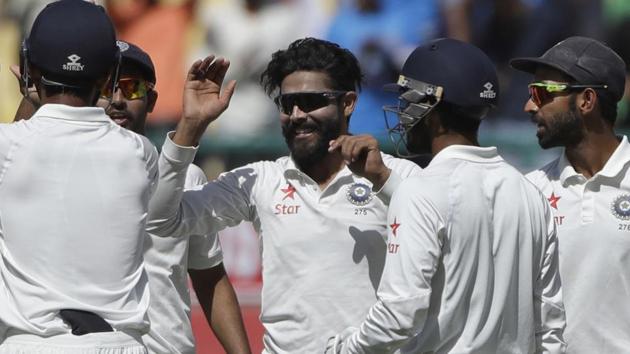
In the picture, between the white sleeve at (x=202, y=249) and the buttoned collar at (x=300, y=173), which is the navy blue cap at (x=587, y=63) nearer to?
the buttoned collar at (x=300, y=173)

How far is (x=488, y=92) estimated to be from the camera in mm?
4809

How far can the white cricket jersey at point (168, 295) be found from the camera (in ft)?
18.6

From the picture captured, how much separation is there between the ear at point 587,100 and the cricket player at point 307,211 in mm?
801

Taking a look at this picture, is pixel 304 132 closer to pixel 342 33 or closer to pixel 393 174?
pixel 393 174

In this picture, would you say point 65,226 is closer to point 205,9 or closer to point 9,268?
point 9,268

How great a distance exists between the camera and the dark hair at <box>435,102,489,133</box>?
15.7 feet

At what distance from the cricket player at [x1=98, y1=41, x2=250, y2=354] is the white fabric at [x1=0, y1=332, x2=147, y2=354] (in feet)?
4.30

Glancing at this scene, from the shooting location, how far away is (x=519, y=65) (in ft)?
19.4

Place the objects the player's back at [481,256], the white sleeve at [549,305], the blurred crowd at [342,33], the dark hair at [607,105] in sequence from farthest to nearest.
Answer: the blurred crowd at [342,33] → the dark hair at [607,105] → the white sleeve at [549,305] → the player's back at [481,256]

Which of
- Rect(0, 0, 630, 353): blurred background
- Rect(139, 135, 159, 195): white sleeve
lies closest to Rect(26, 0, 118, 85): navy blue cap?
Rect(139, 135, 159, 195): white sleeve

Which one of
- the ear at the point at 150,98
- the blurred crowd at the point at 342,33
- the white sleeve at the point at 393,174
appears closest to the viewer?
the white sleeve at the point at 393,174

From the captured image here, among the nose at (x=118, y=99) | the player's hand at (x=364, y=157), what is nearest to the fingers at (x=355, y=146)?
the player's hand at (x=364, y=157)

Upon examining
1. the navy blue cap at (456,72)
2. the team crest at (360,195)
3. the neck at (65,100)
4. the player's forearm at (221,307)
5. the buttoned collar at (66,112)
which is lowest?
the player's forearm at (221,307)

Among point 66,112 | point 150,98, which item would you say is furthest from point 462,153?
point 150,98
